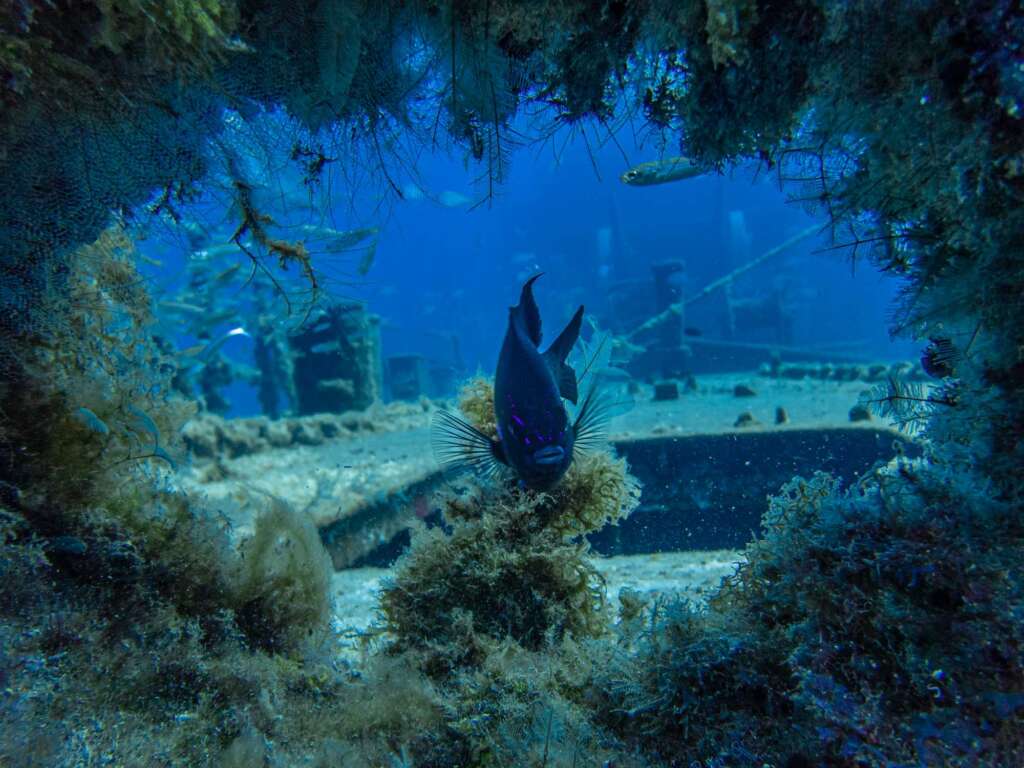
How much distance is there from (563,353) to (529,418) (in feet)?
1.96

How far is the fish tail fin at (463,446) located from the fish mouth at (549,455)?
410 millimetres

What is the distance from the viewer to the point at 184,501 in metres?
2.76

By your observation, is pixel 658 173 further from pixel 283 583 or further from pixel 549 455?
pixel 283 583

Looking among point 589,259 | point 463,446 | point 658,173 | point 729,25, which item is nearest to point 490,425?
point 463,446

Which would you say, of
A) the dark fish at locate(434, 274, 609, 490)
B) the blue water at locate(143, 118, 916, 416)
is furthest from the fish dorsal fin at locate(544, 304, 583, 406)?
the blue water at locate(143, 118, 916, 416)

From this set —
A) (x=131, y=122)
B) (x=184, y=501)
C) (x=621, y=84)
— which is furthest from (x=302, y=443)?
(x=621, y=84)

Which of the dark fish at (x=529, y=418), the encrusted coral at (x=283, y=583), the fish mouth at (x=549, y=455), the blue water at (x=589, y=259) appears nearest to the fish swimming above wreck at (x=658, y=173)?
the dark fish at (x=529, y=418)

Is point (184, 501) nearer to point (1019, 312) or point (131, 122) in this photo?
point (131, 122)

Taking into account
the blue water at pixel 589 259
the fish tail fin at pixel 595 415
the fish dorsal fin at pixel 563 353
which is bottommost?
the fish tail fin at pixel 595 415

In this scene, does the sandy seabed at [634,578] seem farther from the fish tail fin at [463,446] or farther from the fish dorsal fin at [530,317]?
the fish dorsal fin at [530,317]

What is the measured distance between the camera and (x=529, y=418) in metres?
2.48

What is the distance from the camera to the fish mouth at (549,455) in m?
2.37

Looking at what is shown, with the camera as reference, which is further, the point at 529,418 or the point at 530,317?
the point at 530,317

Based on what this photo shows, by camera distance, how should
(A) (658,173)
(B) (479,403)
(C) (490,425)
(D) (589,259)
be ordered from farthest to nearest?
(D) (589,259), (A) (658,173), (B) (479,403), (C) (490,425)
